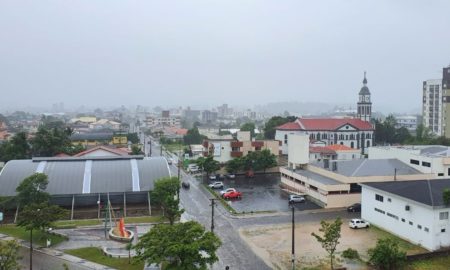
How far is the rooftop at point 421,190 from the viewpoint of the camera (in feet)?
62.4

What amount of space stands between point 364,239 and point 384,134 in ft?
152

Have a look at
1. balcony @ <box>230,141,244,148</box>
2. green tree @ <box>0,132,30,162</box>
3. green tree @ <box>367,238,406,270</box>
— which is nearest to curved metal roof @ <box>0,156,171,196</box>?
green tree @ <box>0,132,30,162</box>

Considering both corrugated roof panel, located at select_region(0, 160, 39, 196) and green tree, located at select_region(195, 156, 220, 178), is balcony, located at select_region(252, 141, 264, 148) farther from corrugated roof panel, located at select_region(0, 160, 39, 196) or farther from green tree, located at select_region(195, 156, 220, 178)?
corrugated roof panel, located at select_region(0, 160, 39, 196)

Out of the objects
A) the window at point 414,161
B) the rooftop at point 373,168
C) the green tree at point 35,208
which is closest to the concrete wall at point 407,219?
the rooftop at point 373,168

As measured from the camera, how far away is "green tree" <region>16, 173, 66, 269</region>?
59.3 ft

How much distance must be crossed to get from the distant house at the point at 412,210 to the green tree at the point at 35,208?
A: 1534 centimetres

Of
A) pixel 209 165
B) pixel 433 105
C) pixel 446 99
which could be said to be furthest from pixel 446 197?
pixel 433 105

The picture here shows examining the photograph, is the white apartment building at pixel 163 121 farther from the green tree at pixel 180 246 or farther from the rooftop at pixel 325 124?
the green tree at pixel 180 246

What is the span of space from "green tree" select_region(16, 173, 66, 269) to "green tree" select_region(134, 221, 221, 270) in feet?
16.9

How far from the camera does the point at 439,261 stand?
57.1 feet

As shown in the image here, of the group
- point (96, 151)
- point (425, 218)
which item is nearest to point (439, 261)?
point (425, 218)

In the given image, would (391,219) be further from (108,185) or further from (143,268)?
(108,185)

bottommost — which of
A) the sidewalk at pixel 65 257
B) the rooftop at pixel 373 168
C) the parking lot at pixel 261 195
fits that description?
the parking lot at pixel 261 195

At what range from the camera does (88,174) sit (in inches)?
1069
